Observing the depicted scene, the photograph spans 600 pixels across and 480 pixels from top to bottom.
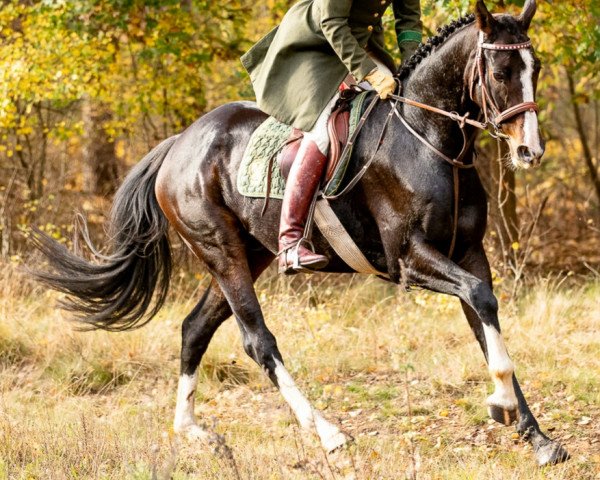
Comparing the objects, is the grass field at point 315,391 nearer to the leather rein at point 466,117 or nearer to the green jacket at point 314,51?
the leather rein at point 466,117

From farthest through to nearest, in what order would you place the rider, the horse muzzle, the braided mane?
the rider → the braided mane → the horse muzzle

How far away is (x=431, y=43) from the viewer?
475 centimetres

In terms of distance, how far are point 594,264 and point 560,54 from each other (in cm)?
311

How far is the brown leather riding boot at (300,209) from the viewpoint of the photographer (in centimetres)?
496

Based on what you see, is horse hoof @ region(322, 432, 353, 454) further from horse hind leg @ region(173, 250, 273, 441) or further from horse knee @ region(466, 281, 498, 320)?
horse hind leg @ region(173, 250, 273, 441)

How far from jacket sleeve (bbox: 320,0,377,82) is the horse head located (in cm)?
60

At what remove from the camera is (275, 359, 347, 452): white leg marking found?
4848 millimetres

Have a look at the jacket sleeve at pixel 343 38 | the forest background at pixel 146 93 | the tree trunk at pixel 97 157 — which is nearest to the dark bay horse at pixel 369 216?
the jacket sleeve at pixel 343 38

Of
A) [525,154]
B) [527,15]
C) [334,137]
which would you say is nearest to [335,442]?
[334,137]

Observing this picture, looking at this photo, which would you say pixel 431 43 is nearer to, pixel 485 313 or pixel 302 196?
pixel 302 196

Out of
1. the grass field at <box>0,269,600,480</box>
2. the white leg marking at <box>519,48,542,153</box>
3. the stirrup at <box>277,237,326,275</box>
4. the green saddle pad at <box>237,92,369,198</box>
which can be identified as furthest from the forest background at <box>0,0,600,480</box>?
the green saddle pad at <box>237,92,369,198</box>

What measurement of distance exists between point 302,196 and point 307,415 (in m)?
1.16

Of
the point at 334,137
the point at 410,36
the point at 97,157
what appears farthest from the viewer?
the point at 97,157

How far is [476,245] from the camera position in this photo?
4.81m
